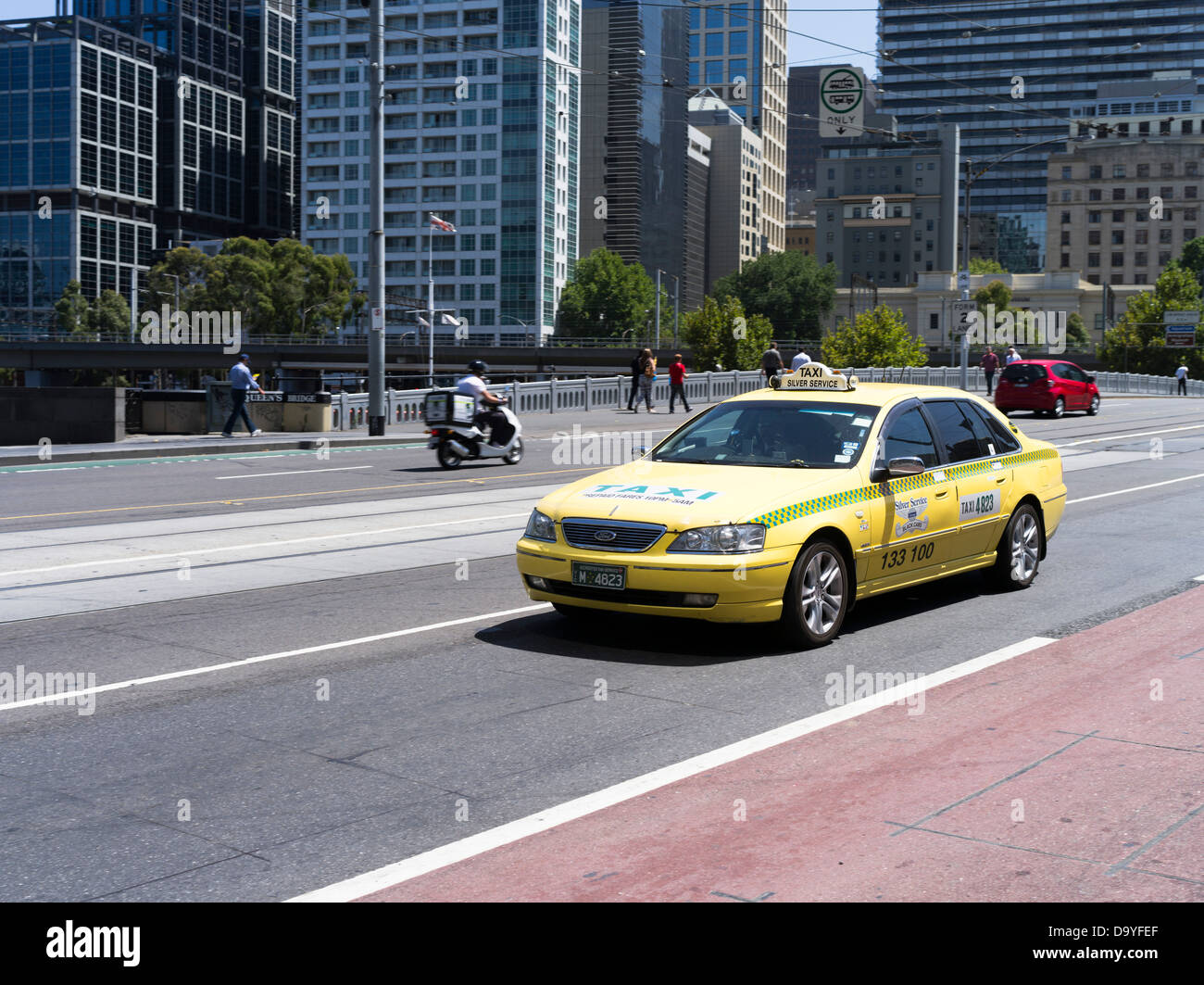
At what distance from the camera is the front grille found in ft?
26.0

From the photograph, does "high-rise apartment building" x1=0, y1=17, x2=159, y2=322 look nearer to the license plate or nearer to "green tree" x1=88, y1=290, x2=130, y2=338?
"green tree" x1=88, y1=290, x2=130, y2=338

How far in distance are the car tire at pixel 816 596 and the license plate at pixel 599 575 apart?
96cm

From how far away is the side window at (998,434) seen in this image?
10.3 metres

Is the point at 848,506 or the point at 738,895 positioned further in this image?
the point at 848,506

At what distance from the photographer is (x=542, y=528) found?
8.45 m

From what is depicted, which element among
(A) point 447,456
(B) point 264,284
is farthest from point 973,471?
(B) point 264,284

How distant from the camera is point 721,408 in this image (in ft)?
31.7

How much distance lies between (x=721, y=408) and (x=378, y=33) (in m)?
23.1

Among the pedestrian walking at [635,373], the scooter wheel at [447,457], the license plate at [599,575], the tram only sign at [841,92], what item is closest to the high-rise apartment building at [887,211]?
the pedestrian walking at [635,373]

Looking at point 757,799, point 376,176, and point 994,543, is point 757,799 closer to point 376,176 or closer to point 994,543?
point 994,543

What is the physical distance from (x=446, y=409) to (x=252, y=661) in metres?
14.5
